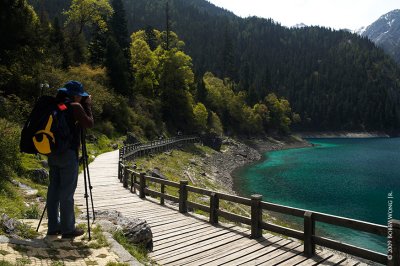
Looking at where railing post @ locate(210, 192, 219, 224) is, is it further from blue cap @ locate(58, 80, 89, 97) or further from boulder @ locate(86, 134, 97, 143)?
boulder @ locate(86, 134, 97, 143)

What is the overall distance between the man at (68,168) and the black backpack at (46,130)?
0.23m

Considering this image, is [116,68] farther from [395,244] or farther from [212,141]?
[395,244]

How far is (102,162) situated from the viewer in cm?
3125

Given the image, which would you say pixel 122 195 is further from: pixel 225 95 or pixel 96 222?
pixel 225 95

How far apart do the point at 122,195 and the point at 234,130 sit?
78.2 m


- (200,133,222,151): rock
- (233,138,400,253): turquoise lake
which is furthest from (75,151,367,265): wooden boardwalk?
(200,133,222,151): rock

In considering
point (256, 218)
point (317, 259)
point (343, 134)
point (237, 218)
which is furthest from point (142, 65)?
point (343, 134)

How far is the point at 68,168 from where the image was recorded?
722cm

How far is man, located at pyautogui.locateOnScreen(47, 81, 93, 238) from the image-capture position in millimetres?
7117

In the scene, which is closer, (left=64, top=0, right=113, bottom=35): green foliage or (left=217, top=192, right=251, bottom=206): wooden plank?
(left=217, top=192, right=251, bottom=206): wooden plank

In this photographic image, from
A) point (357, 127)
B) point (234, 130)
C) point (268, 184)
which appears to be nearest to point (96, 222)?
point (268, 184)

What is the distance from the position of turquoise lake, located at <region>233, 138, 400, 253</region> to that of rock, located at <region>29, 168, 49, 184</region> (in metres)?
17.8

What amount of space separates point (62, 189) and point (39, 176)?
12.5m

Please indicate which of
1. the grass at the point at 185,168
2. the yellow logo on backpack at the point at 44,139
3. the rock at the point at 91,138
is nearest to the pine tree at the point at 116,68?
the grass at the point at 185,168
